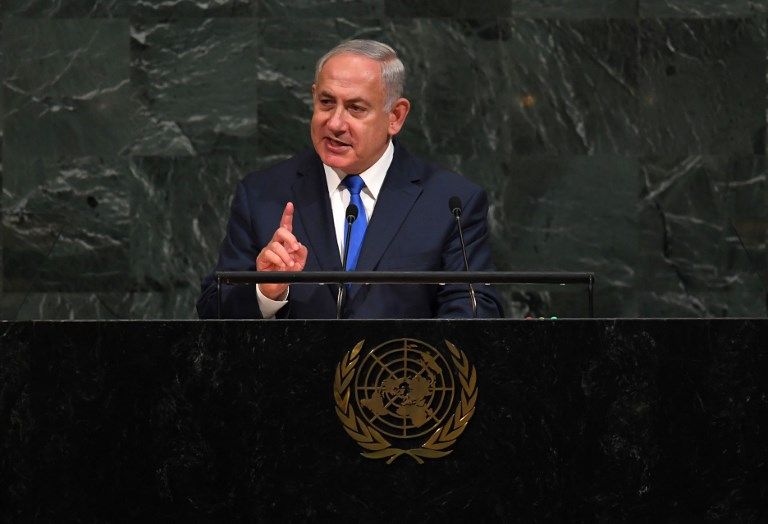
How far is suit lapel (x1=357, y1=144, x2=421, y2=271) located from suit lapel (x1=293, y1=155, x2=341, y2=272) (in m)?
0.09

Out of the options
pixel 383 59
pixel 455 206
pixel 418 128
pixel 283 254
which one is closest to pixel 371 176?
pixel 383 59

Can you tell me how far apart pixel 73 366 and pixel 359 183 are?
4.72ft

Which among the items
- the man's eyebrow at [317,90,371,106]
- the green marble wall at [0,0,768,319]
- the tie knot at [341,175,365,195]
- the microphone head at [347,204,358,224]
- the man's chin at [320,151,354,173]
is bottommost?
the green marble wall at [0,0,768,319]

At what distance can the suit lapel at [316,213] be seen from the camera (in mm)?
3975

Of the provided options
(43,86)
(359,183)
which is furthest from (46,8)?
(359,183)

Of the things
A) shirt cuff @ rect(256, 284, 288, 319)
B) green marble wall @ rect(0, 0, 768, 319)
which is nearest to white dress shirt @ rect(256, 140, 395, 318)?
shirt cuff @ rect(256, 284, 288, 319)

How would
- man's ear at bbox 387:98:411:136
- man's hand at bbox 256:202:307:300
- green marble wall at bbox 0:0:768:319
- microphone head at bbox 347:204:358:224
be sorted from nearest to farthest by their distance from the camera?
man's hand at bbox 256:202:307:300, microphone head at bbox 347:204:358:224, man's ear at bbox 387:98:411:136, green marble wall at bbox 0:0:768:319

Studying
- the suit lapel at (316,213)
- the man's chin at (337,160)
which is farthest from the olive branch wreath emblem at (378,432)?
the man's chin at (337,160)

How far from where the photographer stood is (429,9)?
577 cm

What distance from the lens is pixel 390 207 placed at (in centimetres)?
411

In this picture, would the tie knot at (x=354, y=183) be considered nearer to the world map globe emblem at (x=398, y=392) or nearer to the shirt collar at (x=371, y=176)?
the shirt collar at (x=371, y=176)

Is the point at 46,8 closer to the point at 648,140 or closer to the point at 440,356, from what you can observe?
the point at 648,140

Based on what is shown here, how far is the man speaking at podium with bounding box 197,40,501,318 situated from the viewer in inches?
155

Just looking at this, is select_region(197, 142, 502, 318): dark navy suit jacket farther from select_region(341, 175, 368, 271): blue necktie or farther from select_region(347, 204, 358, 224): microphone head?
select_region(347, 204, 358, 224): microphone head
